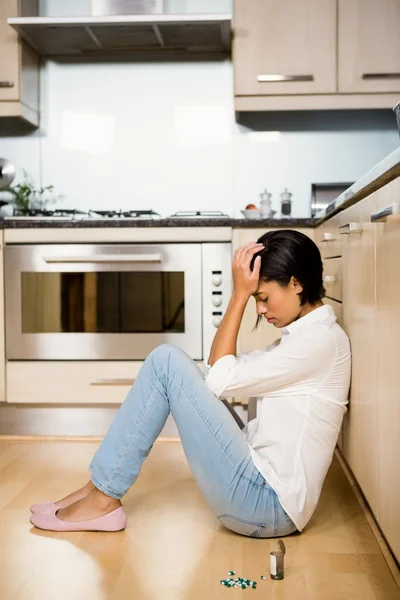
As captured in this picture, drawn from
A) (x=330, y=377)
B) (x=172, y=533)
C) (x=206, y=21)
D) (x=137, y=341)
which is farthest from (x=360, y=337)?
(x=206, y=21)

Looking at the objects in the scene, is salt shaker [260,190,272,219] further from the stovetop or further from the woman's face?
the woman's face

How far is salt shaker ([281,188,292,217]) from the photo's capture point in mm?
3771

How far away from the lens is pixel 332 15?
354 cm

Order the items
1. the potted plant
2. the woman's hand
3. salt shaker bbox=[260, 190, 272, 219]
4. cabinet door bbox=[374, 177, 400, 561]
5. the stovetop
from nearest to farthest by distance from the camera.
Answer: cabinet door bbox=[374, 177, 400, 561] → the woman's hand → the stovetop → salt shaker bbox=[260, 190, 272, 219] → the potted plant

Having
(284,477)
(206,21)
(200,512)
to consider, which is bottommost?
(200,512)

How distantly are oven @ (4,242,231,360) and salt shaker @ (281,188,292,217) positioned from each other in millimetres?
544

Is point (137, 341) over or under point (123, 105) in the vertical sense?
under

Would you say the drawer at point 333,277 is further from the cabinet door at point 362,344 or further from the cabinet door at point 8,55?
the cabinet door at point 8,55

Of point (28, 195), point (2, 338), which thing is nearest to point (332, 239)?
point (2, 338)

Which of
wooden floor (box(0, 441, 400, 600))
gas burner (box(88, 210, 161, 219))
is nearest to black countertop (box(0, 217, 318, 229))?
gas burner (box(88, 210, 161, 219))

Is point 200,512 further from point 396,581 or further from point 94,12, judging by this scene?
point 94,12

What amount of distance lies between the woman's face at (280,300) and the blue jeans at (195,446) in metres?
0.25

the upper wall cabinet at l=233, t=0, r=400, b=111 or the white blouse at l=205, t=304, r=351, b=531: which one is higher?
the upper wall cabinet at l=233, t=0, r=400, b=111

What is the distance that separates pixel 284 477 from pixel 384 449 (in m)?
0.29
